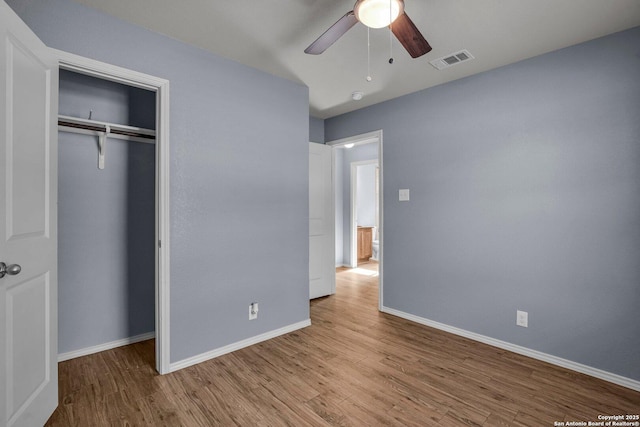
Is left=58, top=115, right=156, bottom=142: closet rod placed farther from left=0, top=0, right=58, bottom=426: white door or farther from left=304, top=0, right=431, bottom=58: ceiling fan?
left=304, top=0, right=431, bottom=58: ceiling fan

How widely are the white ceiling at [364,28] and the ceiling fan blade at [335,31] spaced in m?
0.30

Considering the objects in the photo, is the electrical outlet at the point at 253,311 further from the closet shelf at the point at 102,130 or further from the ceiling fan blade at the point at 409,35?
the ceiling fan blade at the point at 409,35

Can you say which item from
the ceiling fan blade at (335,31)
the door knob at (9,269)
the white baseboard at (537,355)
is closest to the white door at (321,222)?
the white baseboard at (537,355)

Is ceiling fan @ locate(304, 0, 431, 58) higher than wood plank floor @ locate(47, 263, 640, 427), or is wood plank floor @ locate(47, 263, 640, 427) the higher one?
ceiling fan @ locate(304, 0, 431, 58)

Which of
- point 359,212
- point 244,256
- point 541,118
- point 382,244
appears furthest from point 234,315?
point 359,212

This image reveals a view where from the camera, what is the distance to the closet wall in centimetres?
256

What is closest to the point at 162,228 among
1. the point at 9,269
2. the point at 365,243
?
the point at 9,269

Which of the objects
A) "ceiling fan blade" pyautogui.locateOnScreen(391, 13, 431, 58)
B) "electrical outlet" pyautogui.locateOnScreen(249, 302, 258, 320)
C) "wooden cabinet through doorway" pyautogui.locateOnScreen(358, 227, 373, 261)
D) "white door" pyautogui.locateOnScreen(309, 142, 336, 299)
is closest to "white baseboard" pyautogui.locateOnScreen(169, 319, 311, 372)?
"electrical outlet" pyautogui.locateOnScreen(249, 302, 258, 320)

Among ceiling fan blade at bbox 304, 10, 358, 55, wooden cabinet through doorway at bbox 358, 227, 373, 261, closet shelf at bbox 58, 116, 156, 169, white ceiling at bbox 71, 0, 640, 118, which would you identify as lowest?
wooden cabinet through doorway at bbox 358, 227, 373, 261

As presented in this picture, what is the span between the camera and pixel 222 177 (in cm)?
265

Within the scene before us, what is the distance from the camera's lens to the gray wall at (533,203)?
7.43ft

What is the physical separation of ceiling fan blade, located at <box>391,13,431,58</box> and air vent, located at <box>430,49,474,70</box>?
3.12 ft

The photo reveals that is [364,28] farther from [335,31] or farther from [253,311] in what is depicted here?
[253,311]

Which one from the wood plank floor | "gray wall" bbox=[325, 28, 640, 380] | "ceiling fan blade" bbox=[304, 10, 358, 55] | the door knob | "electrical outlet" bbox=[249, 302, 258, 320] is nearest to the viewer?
the door knob
